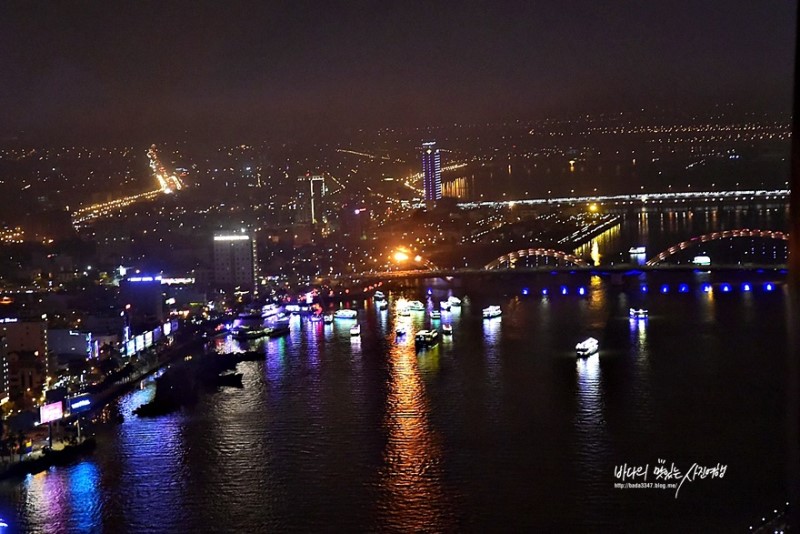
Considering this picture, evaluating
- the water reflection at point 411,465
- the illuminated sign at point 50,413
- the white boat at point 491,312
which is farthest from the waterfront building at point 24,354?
the white boat at point 491,312

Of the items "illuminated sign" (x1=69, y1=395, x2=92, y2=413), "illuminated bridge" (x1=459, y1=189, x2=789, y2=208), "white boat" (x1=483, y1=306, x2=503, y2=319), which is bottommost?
"illuminated sign" (x1=69, y1=395, x2=92, y2=413)

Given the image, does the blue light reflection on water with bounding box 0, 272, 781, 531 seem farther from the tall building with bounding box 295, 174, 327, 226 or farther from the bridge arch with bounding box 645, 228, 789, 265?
the tall building with bounding box 295, 174, 327, 226

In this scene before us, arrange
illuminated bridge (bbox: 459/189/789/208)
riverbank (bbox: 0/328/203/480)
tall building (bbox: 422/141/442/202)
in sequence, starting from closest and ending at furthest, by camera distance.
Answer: riverbank (bbox: 0/328/203/480) → illuminated bridge (bbox: 459/189/789/208) → tall building (bbox: 422/141/442/202)

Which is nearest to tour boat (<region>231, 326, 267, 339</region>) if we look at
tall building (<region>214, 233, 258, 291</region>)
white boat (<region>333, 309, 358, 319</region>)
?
white boat (<region>333, 309, 358, 319</region>)

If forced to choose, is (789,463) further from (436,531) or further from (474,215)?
(474,215)

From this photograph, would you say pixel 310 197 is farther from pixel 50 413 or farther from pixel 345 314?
pixel 50 413

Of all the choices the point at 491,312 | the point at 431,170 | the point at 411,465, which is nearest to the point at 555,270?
the point at 491,312

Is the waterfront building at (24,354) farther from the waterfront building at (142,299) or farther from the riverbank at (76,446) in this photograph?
the waterfront building at (142,299)
